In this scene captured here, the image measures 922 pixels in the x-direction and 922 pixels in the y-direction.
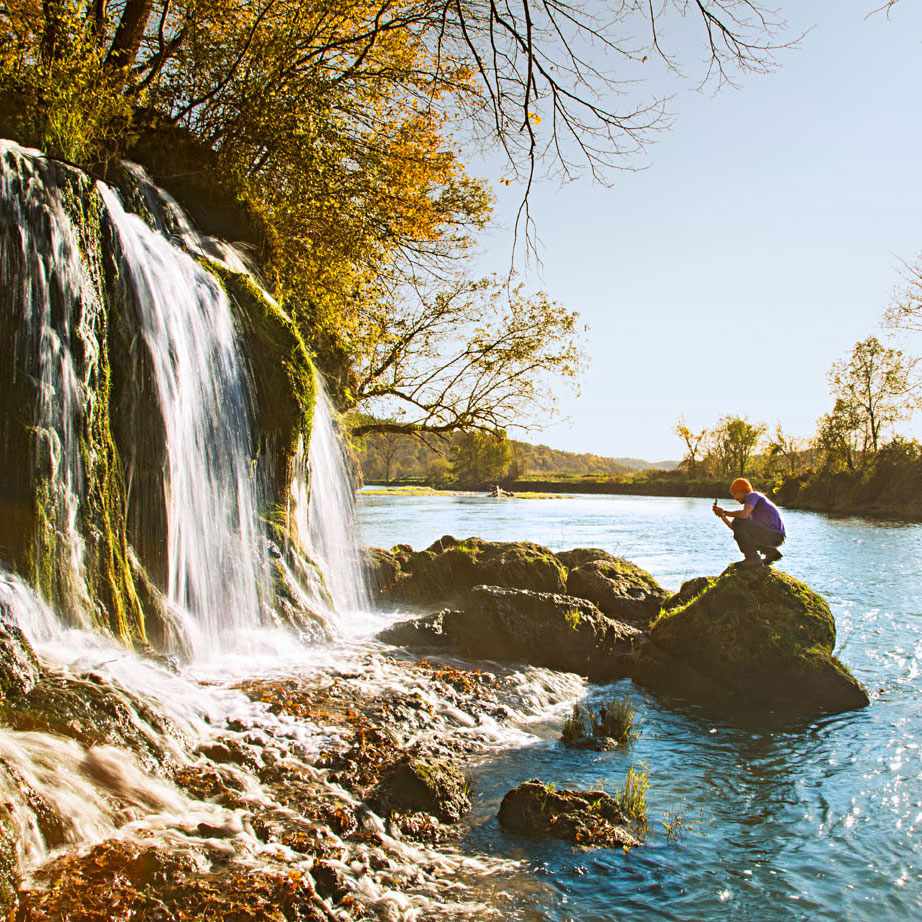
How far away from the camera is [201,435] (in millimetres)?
10531

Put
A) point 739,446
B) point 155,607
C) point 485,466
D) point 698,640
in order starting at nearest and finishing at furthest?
point 155,607 → point 698,640 → point 739,446 → point 485,466

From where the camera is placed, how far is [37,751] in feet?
17.0

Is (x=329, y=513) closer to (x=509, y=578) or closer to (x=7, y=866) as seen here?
(x=509, y=578)

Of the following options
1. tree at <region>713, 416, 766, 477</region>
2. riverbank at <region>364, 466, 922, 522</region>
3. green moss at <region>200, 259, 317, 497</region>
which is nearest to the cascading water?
green moss at <region>200, 259, 317, 497</region>

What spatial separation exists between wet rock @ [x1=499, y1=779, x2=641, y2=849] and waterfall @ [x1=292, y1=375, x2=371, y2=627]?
23.4ft

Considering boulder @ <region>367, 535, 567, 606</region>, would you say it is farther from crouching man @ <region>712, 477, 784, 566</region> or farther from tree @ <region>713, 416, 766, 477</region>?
tree @ <region>713, 416, 766, 477</region>

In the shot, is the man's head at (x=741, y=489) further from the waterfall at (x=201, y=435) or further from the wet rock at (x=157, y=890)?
the wet rock at (x=157, y=890)

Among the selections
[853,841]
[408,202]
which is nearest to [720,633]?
[853,841]

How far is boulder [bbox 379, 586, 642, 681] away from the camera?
11914mm

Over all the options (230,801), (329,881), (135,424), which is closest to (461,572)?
(135,424)

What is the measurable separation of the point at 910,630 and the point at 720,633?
693 centimetres

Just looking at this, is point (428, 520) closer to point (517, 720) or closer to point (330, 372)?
point (330, 372)

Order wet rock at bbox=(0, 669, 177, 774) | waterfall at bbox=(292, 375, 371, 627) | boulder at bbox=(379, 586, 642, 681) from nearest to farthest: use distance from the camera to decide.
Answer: wet rock at bbox=(0, 669, 177, 774) → boulder at bbox=(379, 586, 642, 681) → waterfall at bbox=(292, 375, 371, 627)

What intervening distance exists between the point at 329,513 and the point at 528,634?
545cm
